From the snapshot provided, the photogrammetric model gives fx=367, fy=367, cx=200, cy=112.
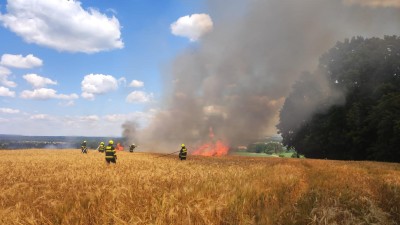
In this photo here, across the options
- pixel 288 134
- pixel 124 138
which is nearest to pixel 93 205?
pixel 288 134

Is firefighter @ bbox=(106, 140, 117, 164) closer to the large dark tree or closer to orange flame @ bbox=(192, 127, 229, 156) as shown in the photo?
the large dark tree

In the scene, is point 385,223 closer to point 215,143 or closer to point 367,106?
point 367,106

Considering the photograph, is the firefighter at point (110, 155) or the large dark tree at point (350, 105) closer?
the firefighter at point (110, 155)

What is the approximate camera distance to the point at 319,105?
52625mm

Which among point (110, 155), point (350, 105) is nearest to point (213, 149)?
point (350, 105)

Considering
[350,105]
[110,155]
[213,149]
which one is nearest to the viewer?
[110,155]

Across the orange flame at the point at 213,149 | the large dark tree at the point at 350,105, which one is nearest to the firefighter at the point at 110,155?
the large dark tree at the point at 350,105

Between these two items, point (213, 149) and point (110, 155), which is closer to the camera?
point (110, 155)

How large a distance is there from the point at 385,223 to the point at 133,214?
13.4 feet

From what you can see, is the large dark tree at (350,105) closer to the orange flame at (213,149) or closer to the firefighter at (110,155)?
the orange flame at (213,149)

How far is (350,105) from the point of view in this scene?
49.7 meters

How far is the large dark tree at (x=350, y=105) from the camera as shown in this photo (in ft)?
139

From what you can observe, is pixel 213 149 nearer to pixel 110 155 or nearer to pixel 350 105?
pixel 350 105

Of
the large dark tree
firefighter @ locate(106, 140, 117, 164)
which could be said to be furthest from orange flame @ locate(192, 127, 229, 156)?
firefighter @ locate(106, 140, 117, 164)
